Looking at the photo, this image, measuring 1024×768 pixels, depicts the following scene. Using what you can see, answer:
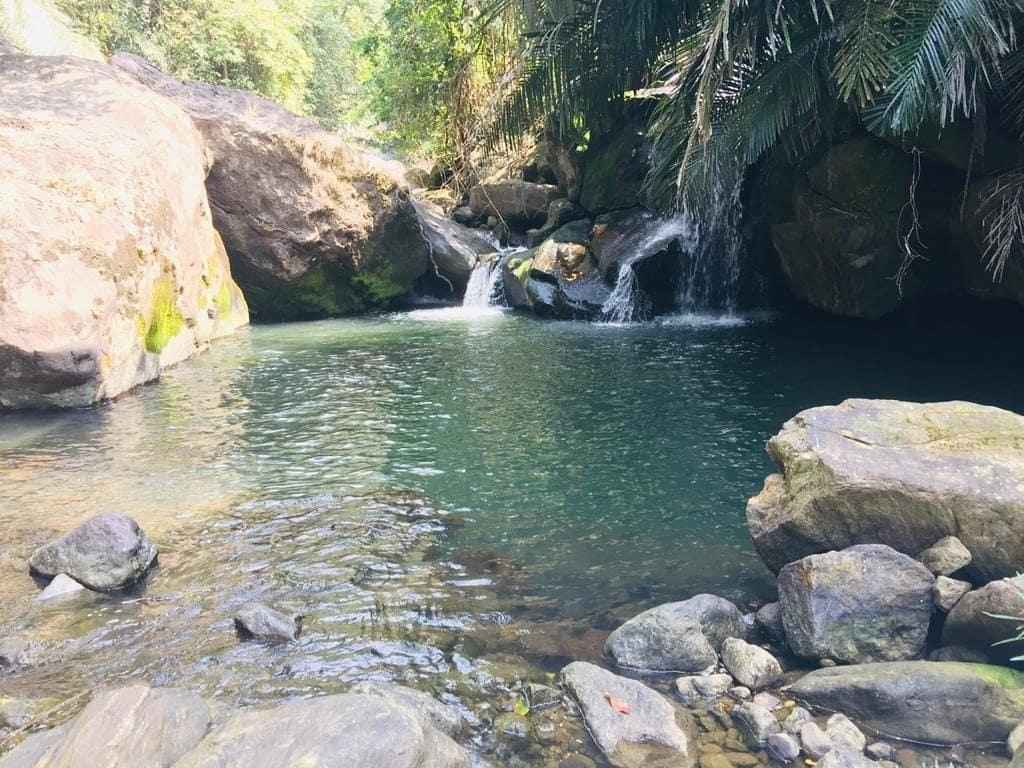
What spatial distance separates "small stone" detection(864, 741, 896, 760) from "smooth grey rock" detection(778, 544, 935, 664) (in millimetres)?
675

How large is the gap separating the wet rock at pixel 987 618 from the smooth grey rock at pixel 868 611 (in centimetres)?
16

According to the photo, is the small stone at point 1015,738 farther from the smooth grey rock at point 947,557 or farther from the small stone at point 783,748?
the smooth grey rock at point 947,557

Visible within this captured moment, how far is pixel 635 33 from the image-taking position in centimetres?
1052

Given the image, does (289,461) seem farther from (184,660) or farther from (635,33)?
(635,33)

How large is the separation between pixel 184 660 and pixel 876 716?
145 inches

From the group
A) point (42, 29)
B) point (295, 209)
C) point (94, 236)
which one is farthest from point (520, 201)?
point (42, 29)

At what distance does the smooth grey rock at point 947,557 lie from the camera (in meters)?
A: 4.71

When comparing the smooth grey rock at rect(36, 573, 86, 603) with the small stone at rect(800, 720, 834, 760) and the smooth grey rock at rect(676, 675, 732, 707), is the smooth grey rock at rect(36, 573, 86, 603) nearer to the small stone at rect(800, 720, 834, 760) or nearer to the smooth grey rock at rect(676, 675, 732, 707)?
the smooth grey rock at rect(676, 675, 732, 707)

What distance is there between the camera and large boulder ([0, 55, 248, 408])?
1006 cm

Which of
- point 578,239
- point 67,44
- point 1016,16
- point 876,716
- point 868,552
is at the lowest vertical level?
point 876,716

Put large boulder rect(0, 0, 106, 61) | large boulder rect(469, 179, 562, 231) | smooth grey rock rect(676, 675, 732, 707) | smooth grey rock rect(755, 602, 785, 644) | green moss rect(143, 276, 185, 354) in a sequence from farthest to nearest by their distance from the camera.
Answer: large boulder rect(469, 179, 562, 231) < large boulder rect(0, 0, 106, 61) < green moss rect(143, 276, 185, 354) < smooth grey rock rect(755, 602, 785, 644) < smooth grey rock rect(676, 675, 732, 707)

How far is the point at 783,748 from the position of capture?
3.95 m

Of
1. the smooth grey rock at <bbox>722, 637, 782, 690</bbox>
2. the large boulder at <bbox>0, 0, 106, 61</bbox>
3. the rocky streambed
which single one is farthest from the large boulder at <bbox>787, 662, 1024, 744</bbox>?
the large boulder at <bbox>0, 0, 106, 61</bbox>

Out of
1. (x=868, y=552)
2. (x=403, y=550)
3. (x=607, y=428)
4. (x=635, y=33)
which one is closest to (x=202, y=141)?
(x=635, y=33)
